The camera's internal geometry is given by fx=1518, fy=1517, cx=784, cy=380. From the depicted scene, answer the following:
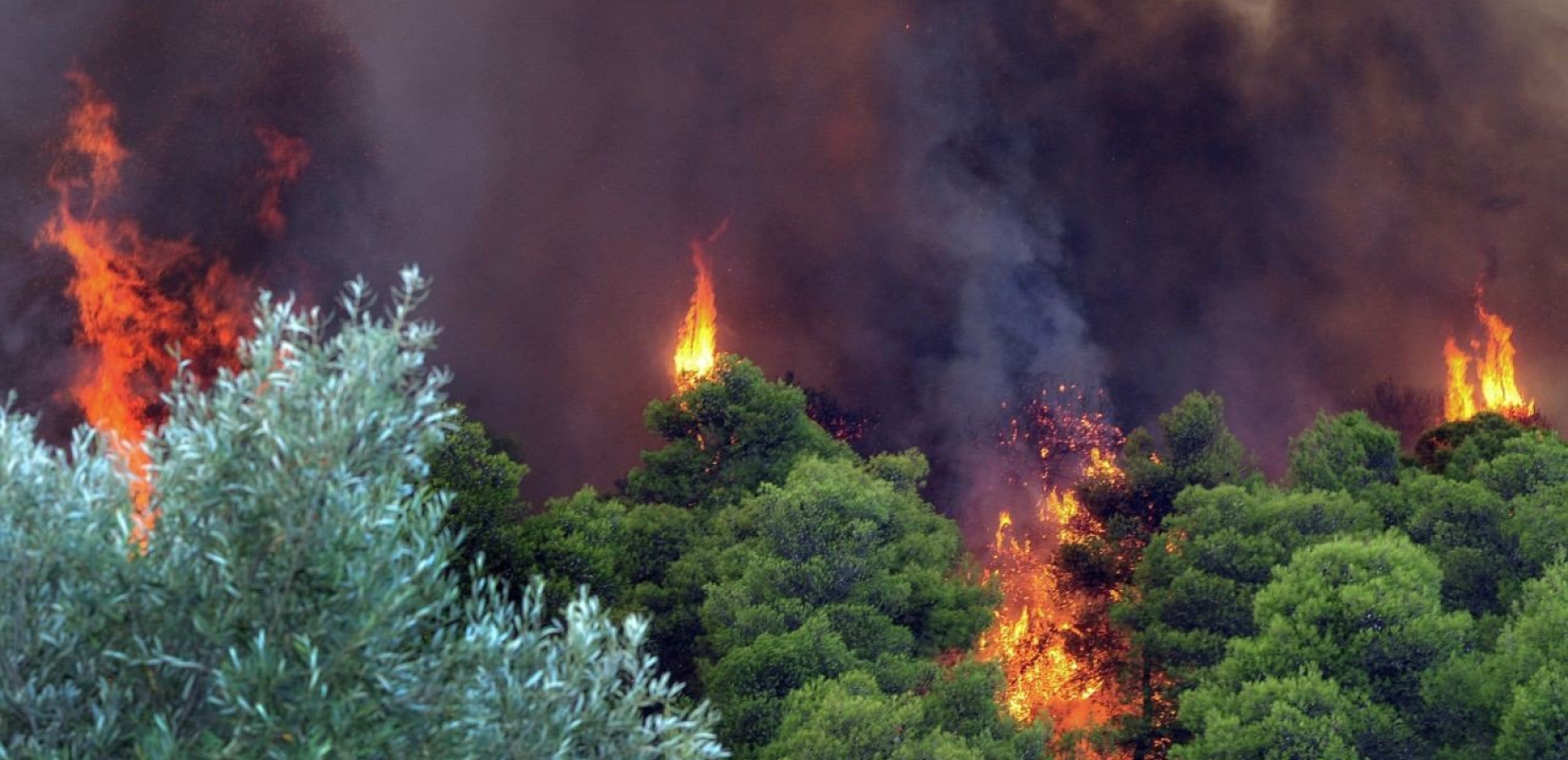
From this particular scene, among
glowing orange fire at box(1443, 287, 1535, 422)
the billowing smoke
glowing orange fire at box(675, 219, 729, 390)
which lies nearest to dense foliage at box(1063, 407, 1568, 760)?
glowing orange fire at box(1443, 287, 1535, 422)

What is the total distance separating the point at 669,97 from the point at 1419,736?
56552 mm

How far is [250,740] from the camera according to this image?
12.8 meters

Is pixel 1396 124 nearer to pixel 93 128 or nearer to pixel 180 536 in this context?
pixel 93 128

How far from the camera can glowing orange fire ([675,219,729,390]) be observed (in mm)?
Answer: 80188

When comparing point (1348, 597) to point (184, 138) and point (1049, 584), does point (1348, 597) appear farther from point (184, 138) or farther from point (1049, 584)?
point (184, 138)

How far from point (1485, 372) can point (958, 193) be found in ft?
101

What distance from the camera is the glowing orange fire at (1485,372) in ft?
269

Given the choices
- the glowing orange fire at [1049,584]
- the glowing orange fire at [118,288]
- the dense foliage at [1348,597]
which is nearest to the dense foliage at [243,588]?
the dense foliage at [1348,597]

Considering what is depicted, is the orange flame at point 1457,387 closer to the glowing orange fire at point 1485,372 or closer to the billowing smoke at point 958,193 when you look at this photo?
the glowing orange fire at point 1485,372

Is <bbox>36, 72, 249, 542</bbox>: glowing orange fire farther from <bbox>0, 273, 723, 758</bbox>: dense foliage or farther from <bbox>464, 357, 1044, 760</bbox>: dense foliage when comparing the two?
<bbox>0, 273, 723, 758</bbox>: dense foliage

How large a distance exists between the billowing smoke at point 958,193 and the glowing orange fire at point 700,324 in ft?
2.67

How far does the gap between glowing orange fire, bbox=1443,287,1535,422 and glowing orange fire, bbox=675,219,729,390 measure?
40.3 m

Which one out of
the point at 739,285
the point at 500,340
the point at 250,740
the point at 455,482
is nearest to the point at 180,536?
the point at 250,740

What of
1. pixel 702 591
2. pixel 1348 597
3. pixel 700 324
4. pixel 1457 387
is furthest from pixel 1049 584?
pixel 1348 597
